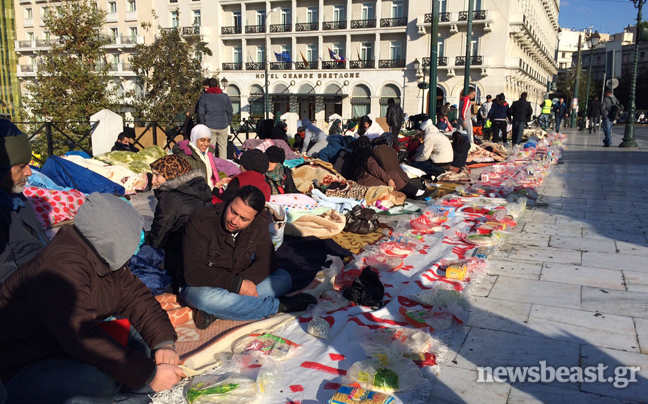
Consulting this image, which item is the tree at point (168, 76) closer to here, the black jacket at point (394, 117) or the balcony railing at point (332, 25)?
the black jacket at point (394, 117)

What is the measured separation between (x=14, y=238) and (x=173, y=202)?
1.45m

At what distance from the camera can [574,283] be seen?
438 centimetres

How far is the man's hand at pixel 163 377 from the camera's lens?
8.34 feet

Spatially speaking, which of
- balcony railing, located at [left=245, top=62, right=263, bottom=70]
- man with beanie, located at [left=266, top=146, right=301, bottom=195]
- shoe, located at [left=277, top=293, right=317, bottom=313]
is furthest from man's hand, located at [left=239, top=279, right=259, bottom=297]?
balcony railing, located at [left=245, top=62, right=263, bottom=70]

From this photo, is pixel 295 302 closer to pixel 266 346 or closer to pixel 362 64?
pixel 266 346

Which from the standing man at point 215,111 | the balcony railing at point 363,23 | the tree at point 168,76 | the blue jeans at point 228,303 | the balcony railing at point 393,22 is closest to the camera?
the blue jeans at point 228,303

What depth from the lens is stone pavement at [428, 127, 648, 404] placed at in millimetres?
2842

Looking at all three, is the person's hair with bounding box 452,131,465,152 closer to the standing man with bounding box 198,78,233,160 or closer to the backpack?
the standing man with bounding box 198,78,233,160

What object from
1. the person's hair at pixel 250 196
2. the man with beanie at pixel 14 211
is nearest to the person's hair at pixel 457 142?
the person's hair at pixel 250 196

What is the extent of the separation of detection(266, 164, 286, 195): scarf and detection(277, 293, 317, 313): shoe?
117 inches

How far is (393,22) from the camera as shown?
40062 millimetres

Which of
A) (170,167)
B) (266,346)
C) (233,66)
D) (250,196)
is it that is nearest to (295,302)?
(266,346)

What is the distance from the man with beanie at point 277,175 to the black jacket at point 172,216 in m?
2.21

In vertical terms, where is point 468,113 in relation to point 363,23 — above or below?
below
